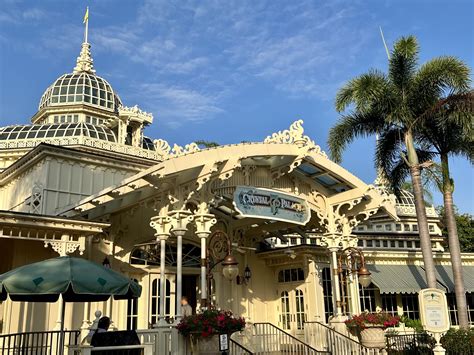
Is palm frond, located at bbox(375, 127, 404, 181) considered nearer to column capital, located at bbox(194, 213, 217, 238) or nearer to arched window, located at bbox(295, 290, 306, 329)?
arched window, located at bbox(295, 290, 306, 329)

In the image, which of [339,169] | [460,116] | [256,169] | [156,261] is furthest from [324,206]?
[460,116]

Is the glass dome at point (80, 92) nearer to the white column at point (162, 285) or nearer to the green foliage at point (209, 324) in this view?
the white column at point (162, 285)

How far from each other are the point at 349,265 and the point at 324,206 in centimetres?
212

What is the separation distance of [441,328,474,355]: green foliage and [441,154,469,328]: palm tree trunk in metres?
2.77

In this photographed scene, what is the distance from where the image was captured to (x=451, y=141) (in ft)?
63.8

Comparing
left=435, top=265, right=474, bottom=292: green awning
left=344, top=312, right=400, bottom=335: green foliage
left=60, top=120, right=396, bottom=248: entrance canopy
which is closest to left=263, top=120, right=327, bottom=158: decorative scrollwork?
left=60, top=120, right=396, bottom=248: entrance canopy

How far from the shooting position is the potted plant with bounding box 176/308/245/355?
33.1 feet

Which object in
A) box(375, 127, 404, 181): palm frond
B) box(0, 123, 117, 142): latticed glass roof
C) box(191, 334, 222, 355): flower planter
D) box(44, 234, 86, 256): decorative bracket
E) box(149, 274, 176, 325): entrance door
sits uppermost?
box(0, 123, 117, 142): latticed glass roof

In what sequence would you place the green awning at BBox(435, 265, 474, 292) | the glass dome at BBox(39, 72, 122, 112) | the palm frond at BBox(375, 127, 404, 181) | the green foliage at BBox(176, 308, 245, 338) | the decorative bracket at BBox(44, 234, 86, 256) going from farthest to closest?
the glass dome at BBox(39, 72, 122, 112) → the green awning at BBox(435, 265, 474, 292) → the palm frond at BBox(375, 127, 404, 181) → the decorative bracket at BBox(44, 234, 86, 256) → the green foliage at BBox(176, 308, 245, 338)

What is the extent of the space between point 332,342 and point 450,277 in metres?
11.8

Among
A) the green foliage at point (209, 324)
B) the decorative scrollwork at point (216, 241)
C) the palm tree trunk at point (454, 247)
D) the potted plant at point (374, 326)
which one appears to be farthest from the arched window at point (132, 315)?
the palm tree trunk at point (454, 247)

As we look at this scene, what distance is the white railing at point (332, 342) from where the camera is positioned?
13555 millimetres

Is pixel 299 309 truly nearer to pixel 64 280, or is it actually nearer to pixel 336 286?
pixel 336 286

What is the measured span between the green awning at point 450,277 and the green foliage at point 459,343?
28.0ft
